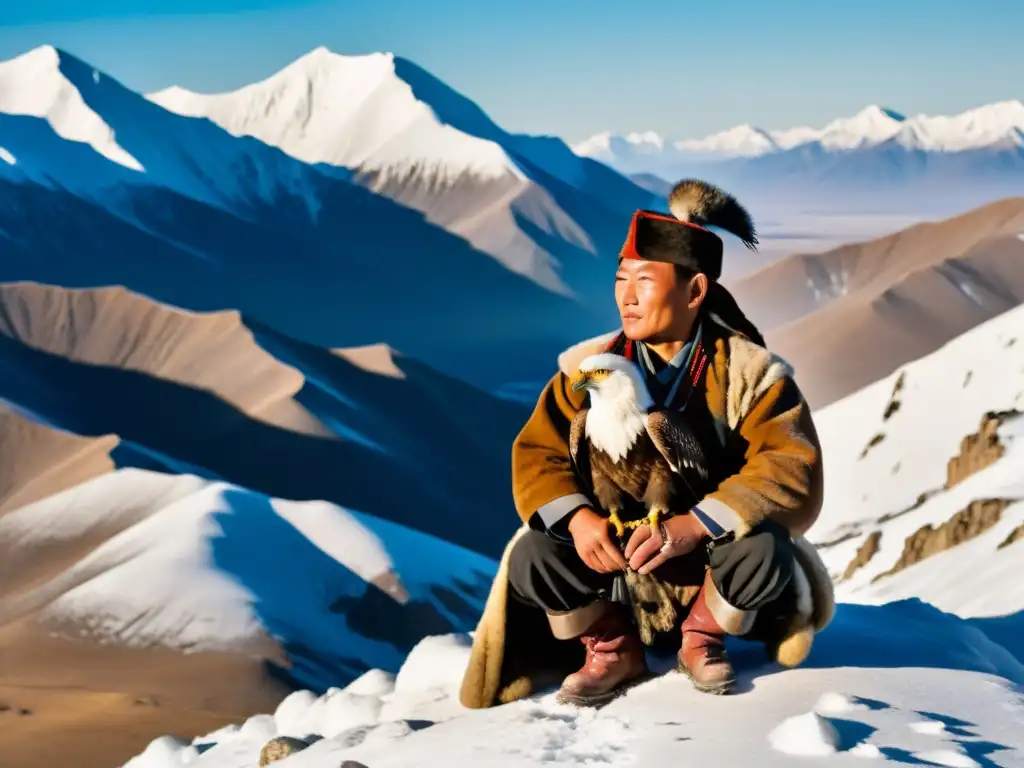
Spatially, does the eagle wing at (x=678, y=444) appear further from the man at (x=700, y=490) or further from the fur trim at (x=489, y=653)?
the fur trim at (x=489, y=653)

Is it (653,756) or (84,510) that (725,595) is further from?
(84,510)

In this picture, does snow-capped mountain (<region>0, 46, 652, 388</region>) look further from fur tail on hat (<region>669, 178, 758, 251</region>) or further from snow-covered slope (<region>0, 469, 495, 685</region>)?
fur tail on hat (<region>669, 178, 758, 251</region>)

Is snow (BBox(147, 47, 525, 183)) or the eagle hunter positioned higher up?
snow (BBox(147, 47, 525, 183))

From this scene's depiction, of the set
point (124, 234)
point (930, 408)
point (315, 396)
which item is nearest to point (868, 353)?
point (315, 396)

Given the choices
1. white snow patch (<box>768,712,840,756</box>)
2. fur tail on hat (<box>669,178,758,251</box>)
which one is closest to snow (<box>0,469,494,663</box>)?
fur tail on hat (<box>669,178,758,251</box>)

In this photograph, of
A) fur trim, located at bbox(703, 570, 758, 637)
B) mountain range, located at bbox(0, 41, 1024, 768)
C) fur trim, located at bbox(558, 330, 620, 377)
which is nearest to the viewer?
fur trim, located at bbox(703, 570, 758, 637)

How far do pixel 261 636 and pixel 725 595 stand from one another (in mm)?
25321

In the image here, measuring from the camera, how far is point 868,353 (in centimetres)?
6819

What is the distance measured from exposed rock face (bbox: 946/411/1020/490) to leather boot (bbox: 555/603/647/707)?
56.6 ft

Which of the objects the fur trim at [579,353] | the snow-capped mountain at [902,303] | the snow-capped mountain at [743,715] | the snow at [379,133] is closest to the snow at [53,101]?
the snow at [379,133]

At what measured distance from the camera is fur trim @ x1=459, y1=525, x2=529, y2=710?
4.95 meters

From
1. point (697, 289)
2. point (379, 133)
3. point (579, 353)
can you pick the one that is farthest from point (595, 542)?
point (379, 133)

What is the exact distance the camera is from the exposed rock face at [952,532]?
1631 centimetres

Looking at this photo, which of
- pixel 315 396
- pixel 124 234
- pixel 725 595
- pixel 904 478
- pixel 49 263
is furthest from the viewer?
pixel 124 234
